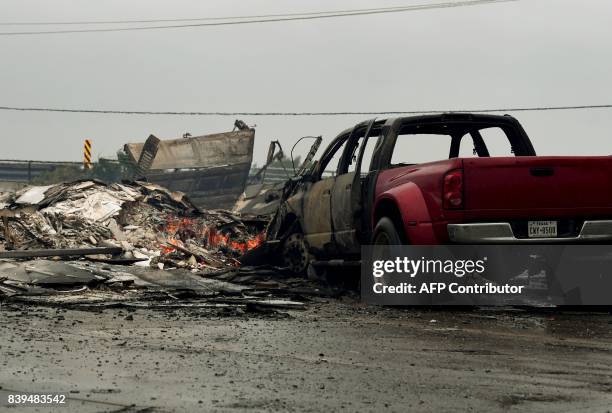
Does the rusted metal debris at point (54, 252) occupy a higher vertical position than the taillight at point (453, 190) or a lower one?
lower

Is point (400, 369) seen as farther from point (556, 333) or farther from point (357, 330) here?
point (556, 333)

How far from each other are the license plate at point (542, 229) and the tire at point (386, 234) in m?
1.34

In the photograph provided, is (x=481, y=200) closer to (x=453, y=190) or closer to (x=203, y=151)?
(x=453, y=190)

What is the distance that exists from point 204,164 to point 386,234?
29.8 m

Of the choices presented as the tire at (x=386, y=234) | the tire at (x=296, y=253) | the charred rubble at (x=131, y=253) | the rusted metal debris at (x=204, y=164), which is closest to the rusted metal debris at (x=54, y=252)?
the charred rubble at (x=131, y=253)

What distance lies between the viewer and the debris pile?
17.7 meters

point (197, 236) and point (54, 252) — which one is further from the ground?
point (197, 236)

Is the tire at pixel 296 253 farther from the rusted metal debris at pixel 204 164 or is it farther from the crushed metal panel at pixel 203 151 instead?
the crushed metal panel at pixel 203 151

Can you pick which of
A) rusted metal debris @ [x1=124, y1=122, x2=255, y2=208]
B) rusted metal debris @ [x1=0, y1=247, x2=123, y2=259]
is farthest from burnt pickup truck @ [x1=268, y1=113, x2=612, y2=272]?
rusted metal debris @ [x1=124, y1=122, x2=255, y2=208]

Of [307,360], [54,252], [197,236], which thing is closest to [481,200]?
[307,360]

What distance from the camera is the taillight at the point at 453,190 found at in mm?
9477

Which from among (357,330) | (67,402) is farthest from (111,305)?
(67,402)

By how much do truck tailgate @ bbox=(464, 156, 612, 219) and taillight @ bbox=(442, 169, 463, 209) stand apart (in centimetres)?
6

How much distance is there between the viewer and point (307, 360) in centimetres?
671
